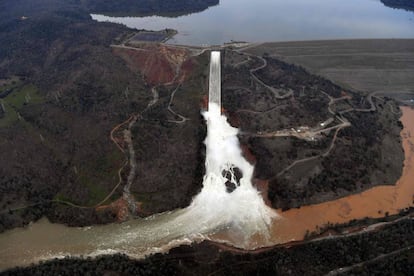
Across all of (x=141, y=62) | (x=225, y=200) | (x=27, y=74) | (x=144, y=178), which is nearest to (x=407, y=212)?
(x=225, y=200)

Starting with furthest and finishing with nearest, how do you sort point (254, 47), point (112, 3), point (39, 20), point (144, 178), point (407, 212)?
1. point (112, 3)
2. point (39, 20)
3. point (254, 47)
4. point (144, 178)
5. point (407, 212)

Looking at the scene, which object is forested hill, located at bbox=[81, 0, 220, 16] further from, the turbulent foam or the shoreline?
the shoreline

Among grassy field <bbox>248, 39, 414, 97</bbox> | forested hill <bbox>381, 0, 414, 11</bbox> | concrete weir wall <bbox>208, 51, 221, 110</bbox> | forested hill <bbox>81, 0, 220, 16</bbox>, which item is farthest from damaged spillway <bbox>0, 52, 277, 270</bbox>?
forested hill <bbox>381, 0, 414, 11</bbox>

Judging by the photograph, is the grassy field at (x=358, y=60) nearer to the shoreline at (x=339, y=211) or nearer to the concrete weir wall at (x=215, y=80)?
the concrete weir wall at (x=215, y=80)

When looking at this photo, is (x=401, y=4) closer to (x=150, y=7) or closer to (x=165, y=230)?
A: (x=150, y=7)

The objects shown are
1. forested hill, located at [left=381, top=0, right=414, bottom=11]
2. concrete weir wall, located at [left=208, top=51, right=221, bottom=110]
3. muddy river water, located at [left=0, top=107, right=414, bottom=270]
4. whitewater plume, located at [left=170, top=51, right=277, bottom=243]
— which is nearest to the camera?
muddy river water, located at [left=0, top=107, right=414, bottom=270]

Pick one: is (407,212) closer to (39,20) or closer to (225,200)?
(225,200)

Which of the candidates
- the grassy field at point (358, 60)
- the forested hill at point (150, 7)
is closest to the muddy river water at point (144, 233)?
the grassy field at point (358, 60)
